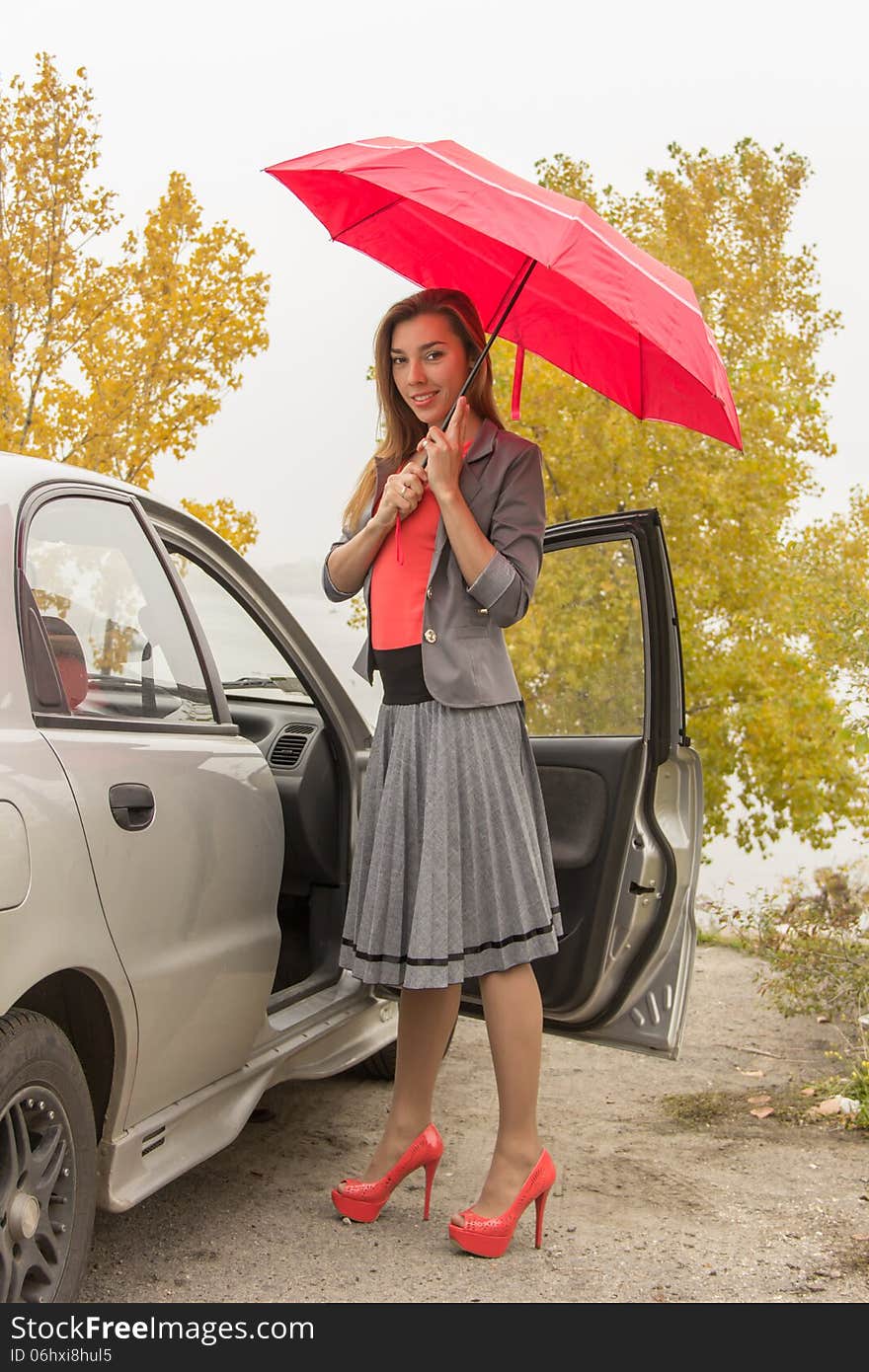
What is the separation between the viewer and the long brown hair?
322 centimetres

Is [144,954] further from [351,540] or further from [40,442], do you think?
[40,442]

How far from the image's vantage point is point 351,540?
3229mm

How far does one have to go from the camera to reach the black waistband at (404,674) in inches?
124

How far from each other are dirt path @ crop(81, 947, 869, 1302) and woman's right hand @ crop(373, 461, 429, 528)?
66.4 inches

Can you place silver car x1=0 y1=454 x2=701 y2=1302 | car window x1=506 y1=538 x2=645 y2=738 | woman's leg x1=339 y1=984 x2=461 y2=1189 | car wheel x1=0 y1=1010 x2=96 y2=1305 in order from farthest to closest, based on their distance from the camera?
car window x1=506 y1=538 x2=645 y2=738
woman's leg x1=339 y1=984 x2=461 y2=1189
silver car x1=0 y1=454 x2=701 y2=1302
car wheel x1=0 y1=1010 x2=96 y2=1305

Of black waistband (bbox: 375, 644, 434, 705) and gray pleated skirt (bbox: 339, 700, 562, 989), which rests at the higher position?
black waistband (bbox: 375, 644, 434, 705)

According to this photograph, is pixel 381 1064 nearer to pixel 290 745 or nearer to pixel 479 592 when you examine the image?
pixel 290 745

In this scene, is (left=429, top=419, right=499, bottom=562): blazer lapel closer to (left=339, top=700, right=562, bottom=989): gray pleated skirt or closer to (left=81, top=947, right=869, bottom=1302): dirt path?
(left=339, top=700, right=562, bottom=989): gray pleated skirt

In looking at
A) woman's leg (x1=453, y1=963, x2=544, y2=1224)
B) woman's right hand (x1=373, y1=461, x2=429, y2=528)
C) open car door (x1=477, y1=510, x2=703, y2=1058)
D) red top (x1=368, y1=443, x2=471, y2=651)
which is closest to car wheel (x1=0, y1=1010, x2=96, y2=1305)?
woman's leg (x1=453, y1=963, x2=544, y2=1224)

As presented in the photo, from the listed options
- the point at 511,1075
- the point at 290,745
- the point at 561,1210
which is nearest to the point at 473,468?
the point at 290,745

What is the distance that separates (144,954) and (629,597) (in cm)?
175

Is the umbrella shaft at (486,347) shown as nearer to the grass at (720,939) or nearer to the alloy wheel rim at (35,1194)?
the alloy wheel rim at (35,1194)

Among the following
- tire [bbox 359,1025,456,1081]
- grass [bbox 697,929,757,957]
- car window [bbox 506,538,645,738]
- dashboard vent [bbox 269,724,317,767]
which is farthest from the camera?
grass [bbox 697,929,757,957]
